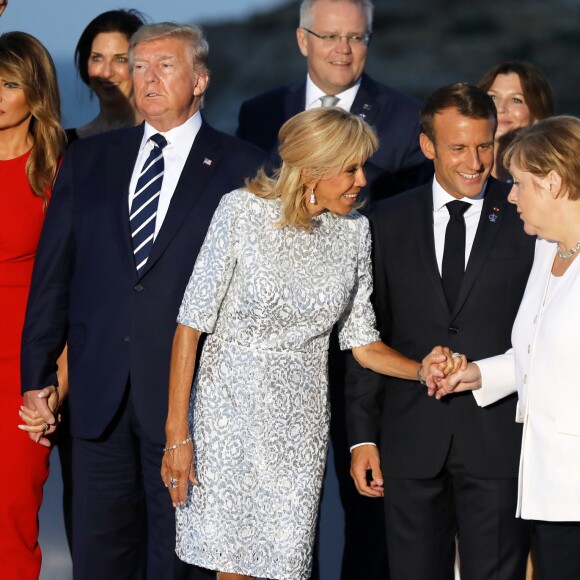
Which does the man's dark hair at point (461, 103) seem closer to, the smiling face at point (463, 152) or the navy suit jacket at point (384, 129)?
the smiling face at point (463, 152)

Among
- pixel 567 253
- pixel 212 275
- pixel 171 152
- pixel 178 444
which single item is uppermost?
pixel 171 152

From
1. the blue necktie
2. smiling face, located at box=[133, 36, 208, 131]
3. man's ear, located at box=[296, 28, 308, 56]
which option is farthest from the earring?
man's ear, located at box=[296, 28, 308, 56]

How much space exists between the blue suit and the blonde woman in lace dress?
0.21 metres

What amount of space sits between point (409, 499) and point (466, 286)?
0.60 m

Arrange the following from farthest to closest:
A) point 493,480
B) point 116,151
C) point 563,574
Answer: point 116,151
point 493,480
point 563,574

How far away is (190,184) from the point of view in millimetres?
3672

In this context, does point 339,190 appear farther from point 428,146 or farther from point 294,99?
point 294,99

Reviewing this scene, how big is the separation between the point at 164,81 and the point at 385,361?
1.01 m

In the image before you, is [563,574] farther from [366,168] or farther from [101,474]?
[366,168]

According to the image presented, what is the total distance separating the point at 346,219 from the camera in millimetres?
3553

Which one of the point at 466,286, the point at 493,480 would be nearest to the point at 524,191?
the point at 466,286

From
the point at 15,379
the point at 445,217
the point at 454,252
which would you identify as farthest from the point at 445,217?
the point at 15,379

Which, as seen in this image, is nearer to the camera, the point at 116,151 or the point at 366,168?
the point at 116,151

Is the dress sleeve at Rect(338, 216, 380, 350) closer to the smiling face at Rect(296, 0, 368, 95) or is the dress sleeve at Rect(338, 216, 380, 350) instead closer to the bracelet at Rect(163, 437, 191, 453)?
the bracelet at Rect(163, 437, 191, 453)
